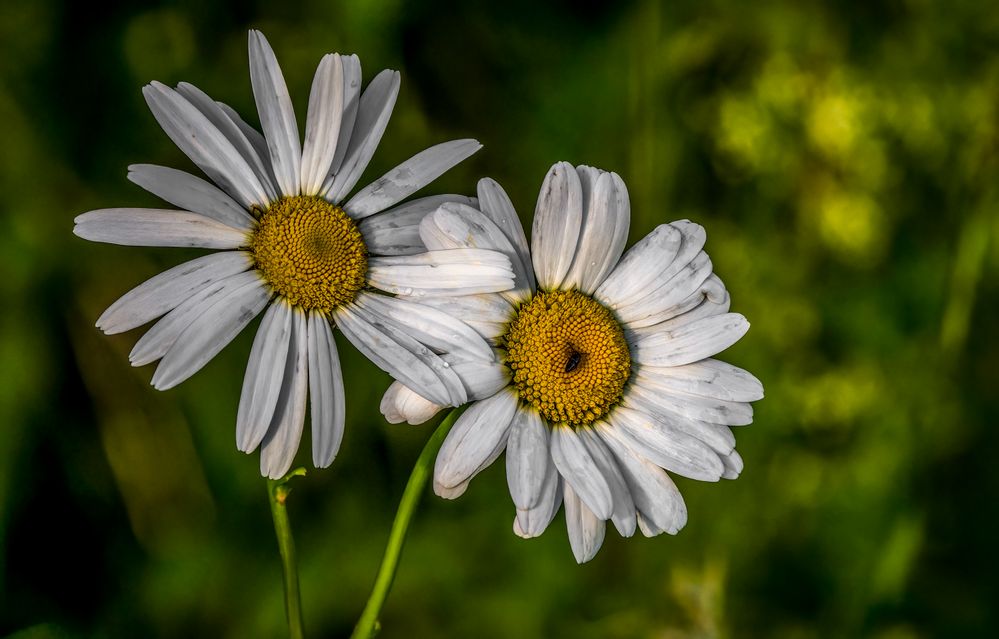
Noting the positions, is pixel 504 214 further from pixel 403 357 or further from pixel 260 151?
pixel 260 151

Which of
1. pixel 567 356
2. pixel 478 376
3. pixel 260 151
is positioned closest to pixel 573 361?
pixel 567 356

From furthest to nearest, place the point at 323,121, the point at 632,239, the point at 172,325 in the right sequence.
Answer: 1. the point at 632,239
2. the point at 323,121
3. the point at 172,325

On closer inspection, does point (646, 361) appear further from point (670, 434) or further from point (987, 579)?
point (987, 579)

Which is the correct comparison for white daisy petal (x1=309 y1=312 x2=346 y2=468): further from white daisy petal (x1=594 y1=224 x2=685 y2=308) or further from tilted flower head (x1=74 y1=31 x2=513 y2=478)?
white daisy petal (x1=594 y1=224 x2=685 y2=308)

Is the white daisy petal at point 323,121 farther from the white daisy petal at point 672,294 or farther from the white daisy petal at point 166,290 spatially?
the white daisy petal at point 672,294

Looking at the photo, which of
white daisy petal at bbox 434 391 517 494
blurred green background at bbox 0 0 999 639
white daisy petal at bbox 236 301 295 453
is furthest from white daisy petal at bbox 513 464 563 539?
blurred green background at bbox 0 0 999 639

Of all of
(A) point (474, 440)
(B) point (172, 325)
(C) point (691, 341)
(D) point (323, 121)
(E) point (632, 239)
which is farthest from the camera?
(E) point (632, 239)
